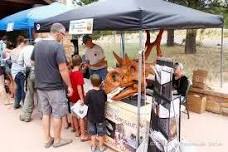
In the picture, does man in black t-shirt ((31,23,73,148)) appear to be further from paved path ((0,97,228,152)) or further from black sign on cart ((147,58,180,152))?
black sign on cart ((147,58,180,152))

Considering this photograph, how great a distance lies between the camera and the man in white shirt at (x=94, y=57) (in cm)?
746

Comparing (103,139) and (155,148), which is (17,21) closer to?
(103,139)

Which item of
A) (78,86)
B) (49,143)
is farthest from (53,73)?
(49,143)

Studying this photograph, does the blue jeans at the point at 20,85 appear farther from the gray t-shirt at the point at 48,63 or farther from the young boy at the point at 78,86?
the gray t-shirt at the point at 48,63

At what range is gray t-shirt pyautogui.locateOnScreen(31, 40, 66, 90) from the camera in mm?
5027

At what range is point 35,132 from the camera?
247 inches

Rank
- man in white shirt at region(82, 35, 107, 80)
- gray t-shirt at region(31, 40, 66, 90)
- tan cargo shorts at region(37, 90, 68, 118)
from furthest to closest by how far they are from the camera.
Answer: man in white shirt at region(82, 35, 107, 80) < tan cargo shorts at region(37, 90, 68, 118) < gray t-shirt at region(31, 40, 66, 90)

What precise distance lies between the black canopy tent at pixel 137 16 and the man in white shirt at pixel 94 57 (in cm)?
134

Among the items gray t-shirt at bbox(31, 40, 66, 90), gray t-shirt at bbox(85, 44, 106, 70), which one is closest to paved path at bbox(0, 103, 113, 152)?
gray t-shirt at bbox(31, 40, 66, 90)

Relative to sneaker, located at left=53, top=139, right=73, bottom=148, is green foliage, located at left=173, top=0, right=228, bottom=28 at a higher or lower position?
higher

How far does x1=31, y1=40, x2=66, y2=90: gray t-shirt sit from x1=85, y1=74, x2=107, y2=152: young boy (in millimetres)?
514

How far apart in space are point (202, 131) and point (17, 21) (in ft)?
17.9

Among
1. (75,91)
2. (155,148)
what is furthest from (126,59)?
(155,148)

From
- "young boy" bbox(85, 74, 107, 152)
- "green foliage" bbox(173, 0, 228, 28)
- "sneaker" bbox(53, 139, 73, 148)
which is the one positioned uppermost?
"green foliage" bbox(173, 0, 228, 28)
